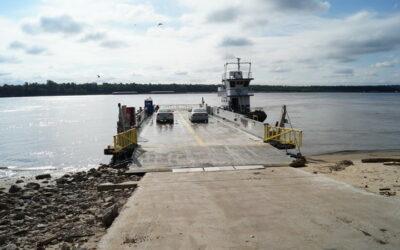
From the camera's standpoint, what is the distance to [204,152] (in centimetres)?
2227

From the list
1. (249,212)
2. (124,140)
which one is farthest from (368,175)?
(124,140)

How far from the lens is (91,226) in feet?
37.2

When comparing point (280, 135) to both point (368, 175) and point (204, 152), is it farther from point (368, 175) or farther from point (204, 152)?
point (368, 175)

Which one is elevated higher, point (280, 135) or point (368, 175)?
point (280, 135)

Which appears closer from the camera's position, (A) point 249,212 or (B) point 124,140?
(A) point 249,212

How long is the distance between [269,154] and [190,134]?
417 inches

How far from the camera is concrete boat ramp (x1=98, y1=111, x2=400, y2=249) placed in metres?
9.08

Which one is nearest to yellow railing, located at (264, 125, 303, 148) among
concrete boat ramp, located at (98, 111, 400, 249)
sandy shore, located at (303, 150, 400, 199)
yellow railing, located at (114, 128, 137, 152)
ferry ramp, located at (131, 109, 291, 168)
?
ferry ramp, located at (131, 109, 291, 168)

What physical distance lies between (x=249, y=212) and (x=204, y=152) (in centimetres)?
1113

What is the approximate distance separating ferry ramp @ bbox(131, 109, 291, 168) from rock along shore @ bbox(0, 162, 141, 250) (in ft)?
7.19

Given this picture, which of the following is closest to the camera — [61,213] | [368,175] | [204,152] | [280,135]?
[61,213]

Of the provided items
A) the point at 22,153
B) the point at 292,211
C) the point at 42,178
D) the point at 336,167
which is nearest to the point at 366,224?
the point at 292,211

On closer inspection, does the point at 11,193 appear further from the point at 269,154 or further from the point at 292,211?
the point at 292,211

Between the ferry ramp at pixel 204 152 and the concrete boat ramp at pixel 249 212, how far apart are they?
0.49 m
